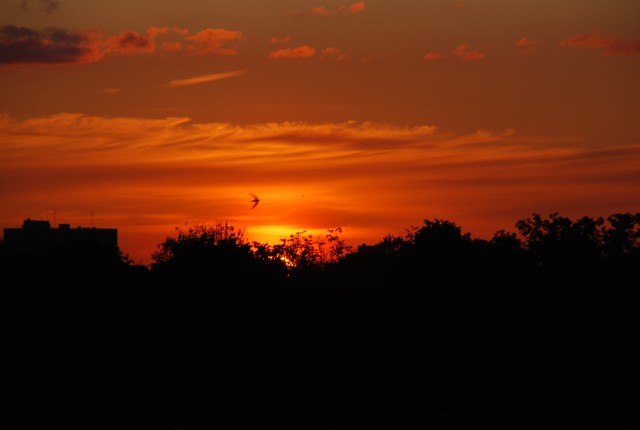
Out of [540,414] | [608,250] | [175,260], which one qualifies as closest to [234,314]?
[540,414]

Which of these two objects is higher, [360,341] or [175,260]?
[175,260]

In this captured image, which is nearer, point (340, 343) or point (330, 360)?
point (330, 360)

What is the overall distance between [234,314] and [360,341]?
5.17m

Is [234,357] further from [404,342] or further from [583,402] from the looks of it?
[583,402]

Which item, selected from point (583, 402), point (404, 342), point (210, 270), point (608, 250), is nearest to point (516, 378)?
point (583, 402)

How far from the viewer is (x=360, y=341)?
133 feet

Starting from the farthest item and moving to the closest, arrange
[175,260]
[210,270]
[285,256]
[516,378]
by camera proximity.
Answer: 1. [285,256]
2. [175,260]
3. [210,270]
4. [516,378]

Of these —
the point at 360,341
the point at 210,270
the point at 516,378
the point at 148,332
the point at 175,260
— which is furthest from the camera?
the point at 175,260

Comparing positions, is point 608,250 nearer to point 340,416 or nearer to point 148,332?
point 148,332

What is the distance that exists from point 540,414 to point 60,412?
47.1ft

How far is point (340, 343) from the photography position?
40312 mm

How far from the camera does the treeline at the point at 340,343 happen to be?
106ft

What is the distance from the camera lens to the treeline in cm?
3241

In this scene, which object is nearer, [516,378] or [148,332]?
[516,378]
